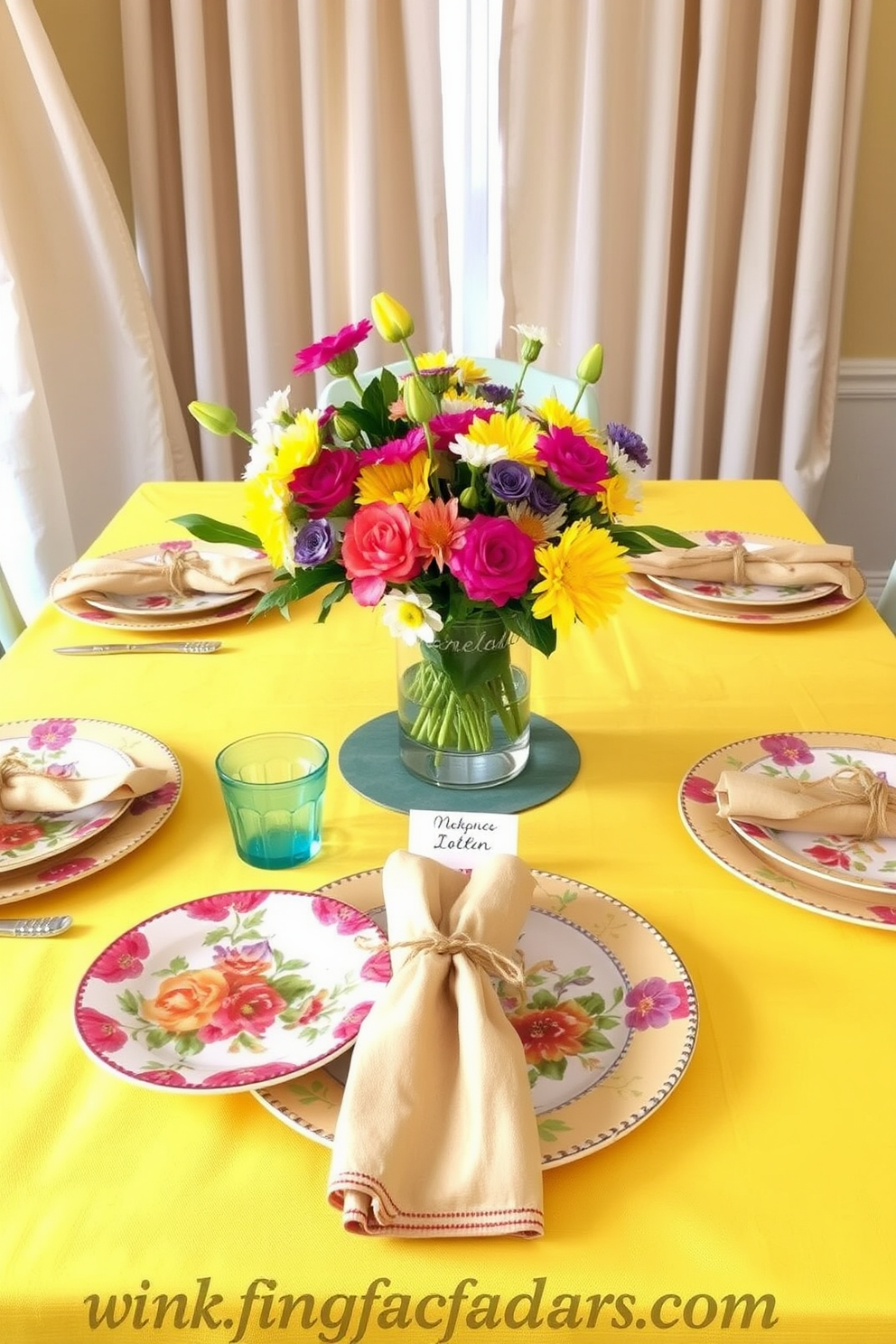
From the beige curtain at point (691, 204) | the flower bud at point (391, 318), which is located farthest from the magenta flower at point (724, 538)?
the beige curtain at point (691, 204)

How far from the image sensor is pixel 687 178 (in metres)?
2.82

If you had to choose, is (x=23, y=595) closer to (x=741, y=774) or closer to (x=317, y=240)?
(x=317, y=240)

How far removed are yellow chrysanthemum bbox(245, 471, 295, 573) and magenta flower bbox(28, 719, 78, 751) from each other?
31 cm

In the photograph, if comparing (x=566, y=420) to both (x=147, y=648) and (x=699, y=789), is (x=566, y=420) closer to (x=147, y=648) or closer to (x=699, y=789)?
(x=699, y=789)

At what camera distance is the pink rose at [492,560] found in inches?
34.9

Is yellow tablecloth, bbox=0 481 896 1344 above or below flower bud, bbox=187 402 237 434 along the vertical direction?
below

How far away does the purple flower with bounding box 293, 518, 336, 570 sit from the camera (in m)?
0.93

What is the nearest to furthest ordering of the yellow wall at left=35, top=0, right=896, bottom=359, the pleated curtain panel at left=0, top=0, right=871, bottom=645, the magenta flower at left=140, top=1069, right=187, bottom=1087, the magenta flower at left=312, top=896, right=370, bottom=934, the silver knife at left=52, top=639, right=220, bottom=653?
the magenta flower at left=140, top=1069, right=187, bottom=1087
the magenta flower at left=312, top=896, right=370, bottom=934
the silver knife at left=52, top=639, right=220, bottom=653
the pleated curtain panel at left=0, top=0, right=871, bottom=645
the yellow wall at left=35, top=0, right=896, bottom=359

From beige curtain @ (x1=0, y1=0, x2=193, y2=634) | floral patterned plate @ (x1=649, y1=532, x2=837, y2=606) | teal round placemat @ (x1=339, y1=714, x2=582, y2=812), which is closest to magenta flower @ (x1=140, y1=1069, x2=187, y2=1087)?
teal round placemat @ (x1=339, y1=714, x2=582, y2=812)

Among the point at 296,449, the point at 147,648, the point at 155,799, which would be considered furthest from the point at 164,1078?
the point at 147,648

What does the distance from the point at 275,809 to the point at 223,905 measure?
3.9 inches

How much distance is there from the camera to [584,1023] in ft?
2.48

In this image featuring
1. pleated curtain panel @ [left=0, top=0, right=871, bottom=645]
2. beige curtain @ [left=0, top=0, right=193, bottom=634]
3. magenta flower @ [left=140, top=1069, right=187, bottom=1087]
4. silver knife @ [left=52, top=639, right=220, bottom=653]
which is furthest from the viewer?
pleated curtain panel @ [left=0, top=0, right=871, bottom=645]

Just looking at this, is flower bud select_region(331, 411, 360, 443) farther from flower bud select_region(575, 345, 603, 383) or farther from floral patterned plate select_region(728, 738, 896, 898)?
floral patterned plate select_region(728, 738, 896, 898)
